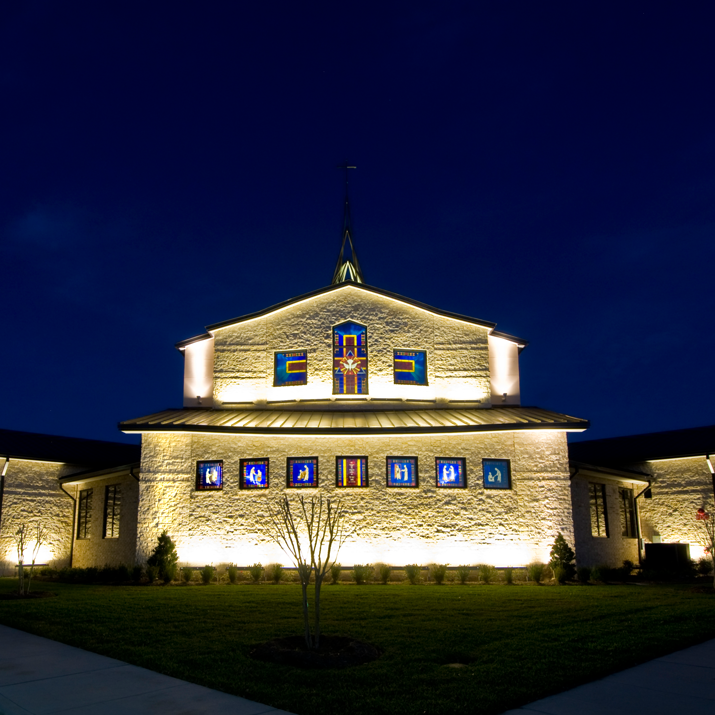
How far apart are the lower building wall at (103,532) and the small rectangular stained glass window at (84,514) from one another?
5.7 inches

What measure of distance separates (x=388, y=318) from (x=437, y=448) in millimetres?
5543

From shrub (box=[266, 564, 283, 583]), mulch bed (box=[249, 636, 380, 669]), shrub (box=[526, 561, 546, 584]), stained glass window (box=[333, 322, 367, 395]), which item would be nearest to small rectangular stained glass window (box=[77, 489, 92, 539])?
shrub (box=[266, 564, 283, 583])

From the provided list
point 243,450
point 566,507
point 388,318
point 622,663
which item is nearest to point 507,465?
point 566,507

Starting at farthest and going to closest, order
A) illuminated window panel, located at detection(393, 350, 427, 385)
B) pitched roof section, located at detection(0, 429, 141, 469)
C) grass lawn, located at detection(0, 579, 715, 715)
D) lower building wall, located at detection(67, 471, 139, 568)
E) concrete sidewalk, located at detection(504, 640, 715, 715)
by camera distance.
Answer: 1. pitched roof section, located at detection(0, 429, 141, 469)
2. illuminated window panel, located at detection(393, 350, 427, 385)
3. lower building wall, located at detection(67, 471, 139, 568)
4. grass lawn, located at detection(0, 579, 715, 715)
5. concrete sidewalk, located at detection(504, 640, 715, 715)

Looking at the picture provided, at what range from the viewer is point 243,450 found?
21734 millimetres

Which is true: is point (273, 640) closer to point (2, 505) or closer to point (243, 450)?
point (243, 450)

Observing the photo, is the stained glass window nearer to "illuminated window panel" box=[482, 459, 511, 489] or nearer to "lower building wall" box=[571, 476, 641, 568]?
"illuminated window panel" box=[482, 459, 511, 489]

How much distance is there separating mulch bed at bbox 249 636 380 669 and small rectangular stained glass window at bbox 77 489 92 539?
1966 cm

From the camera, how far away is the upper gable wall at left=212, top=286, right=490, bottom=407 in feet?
79.8

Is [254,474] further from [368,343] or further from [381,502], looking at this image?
[368,343]

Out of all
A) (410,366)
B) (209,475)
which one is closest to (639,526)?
(410,366)

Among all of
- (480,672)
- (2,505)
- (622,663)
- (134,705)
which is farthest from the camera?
(2,505)

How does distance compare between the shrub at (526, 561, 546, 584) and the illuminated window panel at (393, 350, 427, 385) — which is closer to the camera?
the shrub at (526, 561, 546, 584)

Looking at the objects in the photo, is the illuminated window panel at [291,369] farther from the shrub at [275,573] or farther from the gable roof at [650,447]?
the gable roof at [650,447]
